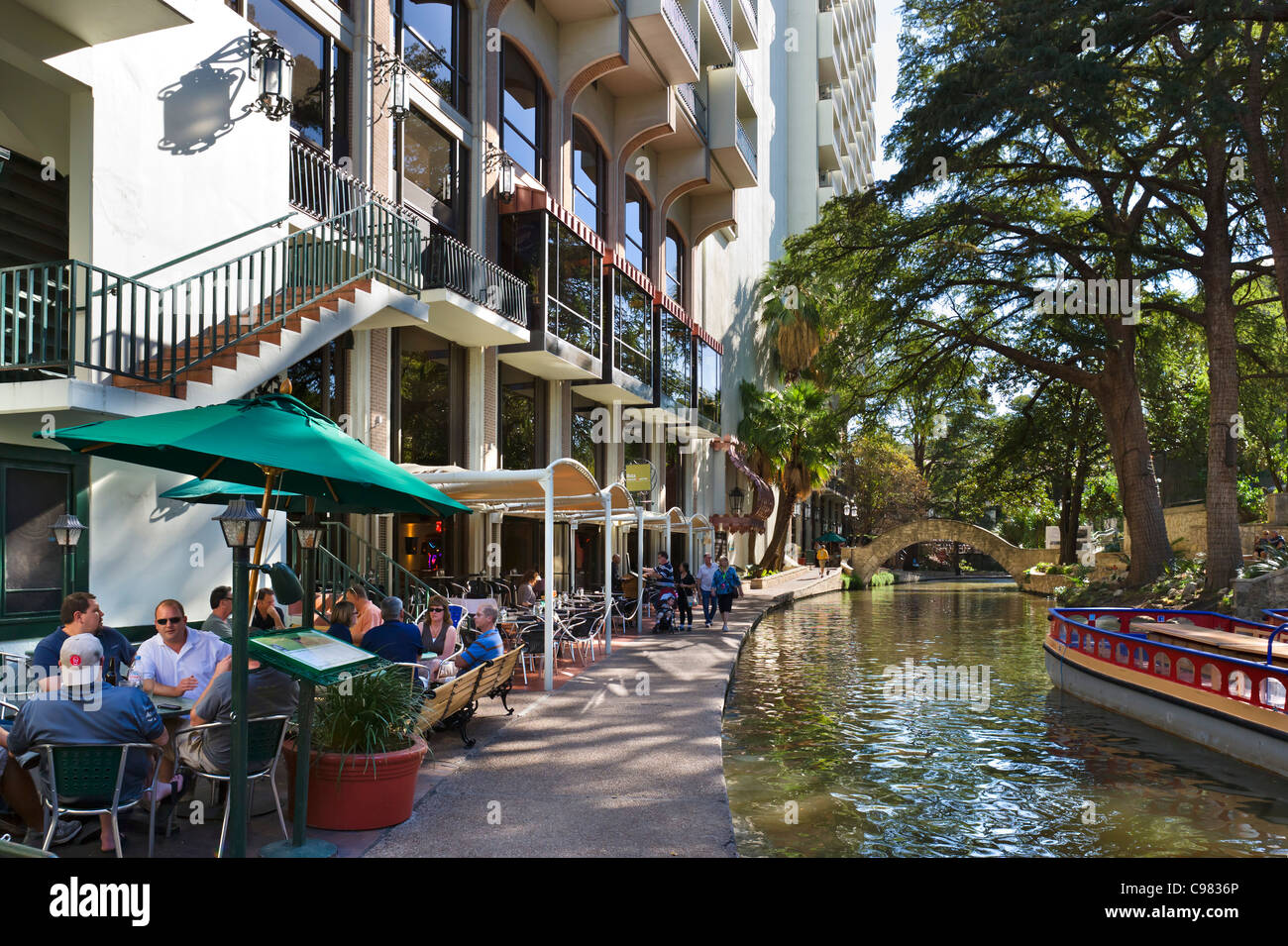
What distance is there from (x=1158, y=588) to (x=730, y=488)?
836 inches

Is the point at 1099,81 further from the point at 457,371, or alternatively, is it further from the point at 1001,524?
the point at 1001,524

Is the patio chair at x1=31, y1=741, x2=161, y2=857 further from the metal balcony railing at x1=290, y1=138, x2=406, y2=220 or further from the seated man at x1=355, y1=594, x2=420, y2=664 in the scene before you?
the metal balcony railing at x1=290, y1=138, x2=406, y2=220

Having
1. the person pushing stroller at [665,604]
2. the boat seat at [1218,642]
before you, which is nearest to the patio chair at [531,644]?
the person pushing stroller at [665,604]

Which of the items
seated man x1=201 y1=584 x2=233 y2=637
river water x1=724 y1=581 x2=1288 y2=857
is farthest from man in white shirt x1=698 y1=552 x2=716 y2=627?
seated man x1=201 y1=584 x2=233 y2=637

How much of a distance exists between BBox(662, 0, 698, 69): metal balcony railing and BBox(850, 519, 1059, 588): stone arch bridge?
28.2 metres

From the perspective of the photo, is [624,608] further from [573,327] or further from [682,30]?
[682,30]

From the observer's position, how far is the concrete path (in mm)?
6059

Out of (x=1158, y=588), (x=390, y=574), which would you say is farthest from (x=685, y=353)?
(x=390, y=574)

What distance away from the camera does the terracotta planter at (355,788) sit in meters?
6.18

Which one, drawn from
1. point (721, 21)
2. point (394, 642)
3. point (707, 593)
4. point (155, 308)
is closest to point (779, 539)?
point (707, 593)

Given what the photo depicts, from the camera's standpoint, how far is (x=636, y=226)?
97.8 feet

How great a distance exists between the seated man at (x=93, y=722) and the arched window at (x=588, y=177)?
20.3 metres

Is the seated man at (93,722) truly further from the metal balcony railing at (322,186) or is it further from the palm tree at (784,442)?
the palm tree at (784,442)

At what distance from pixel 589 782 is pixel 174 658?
332cm
